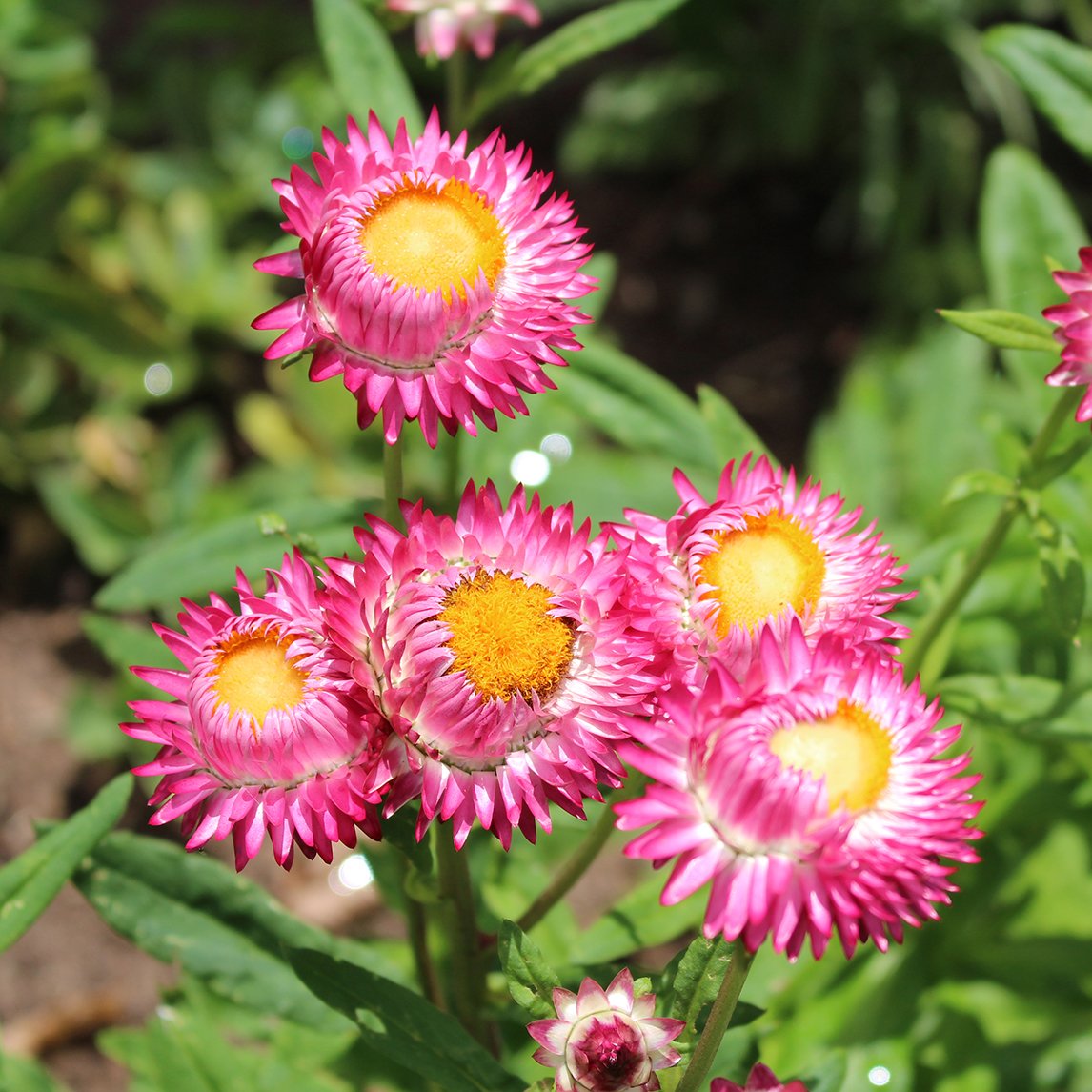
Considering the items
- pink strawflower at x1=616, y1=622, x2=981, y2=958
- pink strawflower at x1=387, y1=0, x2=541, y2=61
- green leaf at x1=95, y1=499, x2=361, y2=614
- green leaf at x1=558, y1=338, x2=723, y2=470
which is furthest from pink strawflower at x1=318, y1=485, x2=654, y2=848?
pink strawflower at x1=387, y1=0, x2=541, y2=61

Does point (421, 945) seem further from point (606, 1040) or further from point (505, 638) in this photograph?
point (505, 638)

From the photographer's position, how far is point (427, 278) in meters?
1.57

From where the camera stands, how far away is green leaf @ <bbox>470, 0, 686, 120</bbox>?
2.44 meters

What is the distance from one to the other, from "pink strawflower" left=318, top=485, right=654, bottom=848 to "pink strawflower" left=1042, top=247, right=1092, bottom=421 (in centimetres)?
64

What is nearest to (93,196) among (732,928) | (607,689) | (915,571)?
(915,571)

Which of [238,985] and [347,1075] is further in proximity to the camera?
[347,1075]

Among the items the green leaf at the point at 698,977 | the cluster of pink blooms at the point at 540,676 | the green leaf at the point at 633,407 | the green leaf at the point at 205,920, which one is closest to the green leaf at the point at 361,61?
the green leaf at the point at 633,407

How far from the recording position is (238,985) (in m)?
2.02

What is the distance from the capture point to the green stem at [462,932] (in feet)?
5.47

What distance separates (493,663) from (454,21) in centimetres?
140

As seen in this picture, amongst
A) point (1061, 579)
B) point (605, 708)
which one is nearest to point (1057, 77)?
point (1061, 579)

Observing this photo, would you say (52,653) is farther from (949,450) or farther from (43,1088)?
(949,450)

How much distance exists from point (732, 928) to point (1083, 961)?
5.39 ft

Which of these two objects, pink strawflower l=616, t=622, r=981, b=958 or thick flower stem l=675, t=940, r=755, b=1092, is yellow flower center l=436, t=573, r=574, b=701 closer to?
pink strawflower l=616, t=622, r=981, b=958
